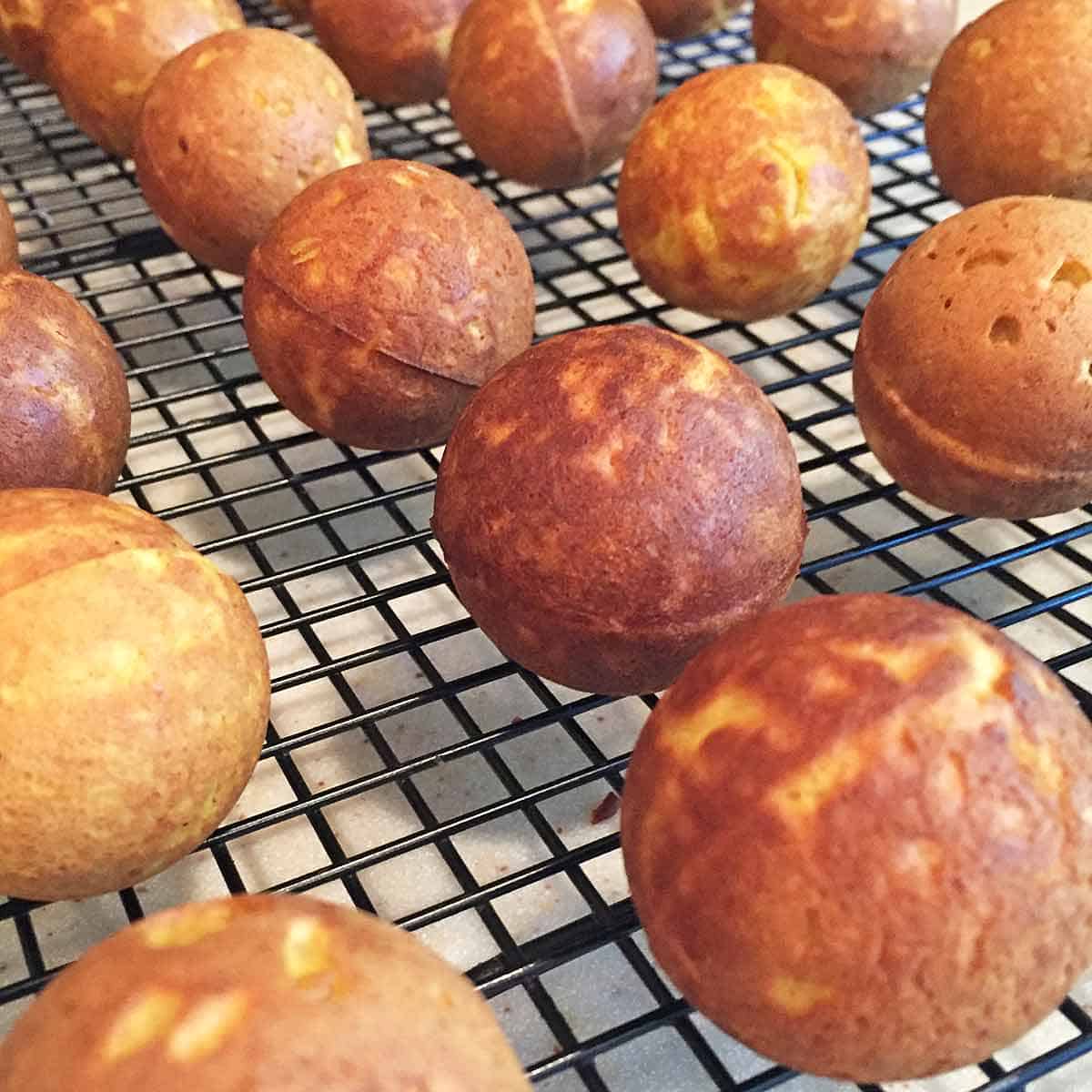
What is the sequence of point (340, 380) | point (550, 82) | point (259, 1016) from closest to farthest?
1. point (259, 1016)
2. point (340, 380)
3. point (550, 82)

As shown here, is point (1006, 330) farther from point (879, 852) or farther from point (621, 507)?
point (879, 852)

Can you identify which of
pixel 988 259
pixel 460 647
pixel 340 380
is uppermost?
pixel 988 259

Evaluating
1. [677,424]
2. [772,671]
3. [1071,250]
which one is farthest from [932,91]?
[772,671]

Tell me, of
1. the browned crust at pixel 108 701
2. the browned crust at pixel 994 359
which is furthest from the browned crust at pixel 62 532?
the browned crust at pixel 994 359

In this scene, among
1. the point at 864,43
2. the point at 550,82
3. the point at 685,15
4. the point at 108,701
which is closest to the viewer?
the point at 108,701

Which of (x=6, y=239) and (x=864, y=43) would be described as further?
(x=864, y=43)

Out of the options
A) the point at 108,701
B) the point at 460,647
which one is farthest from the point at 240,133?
the point at 108,701

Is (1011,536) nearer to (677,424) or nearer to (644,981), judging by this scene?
(677,424)
